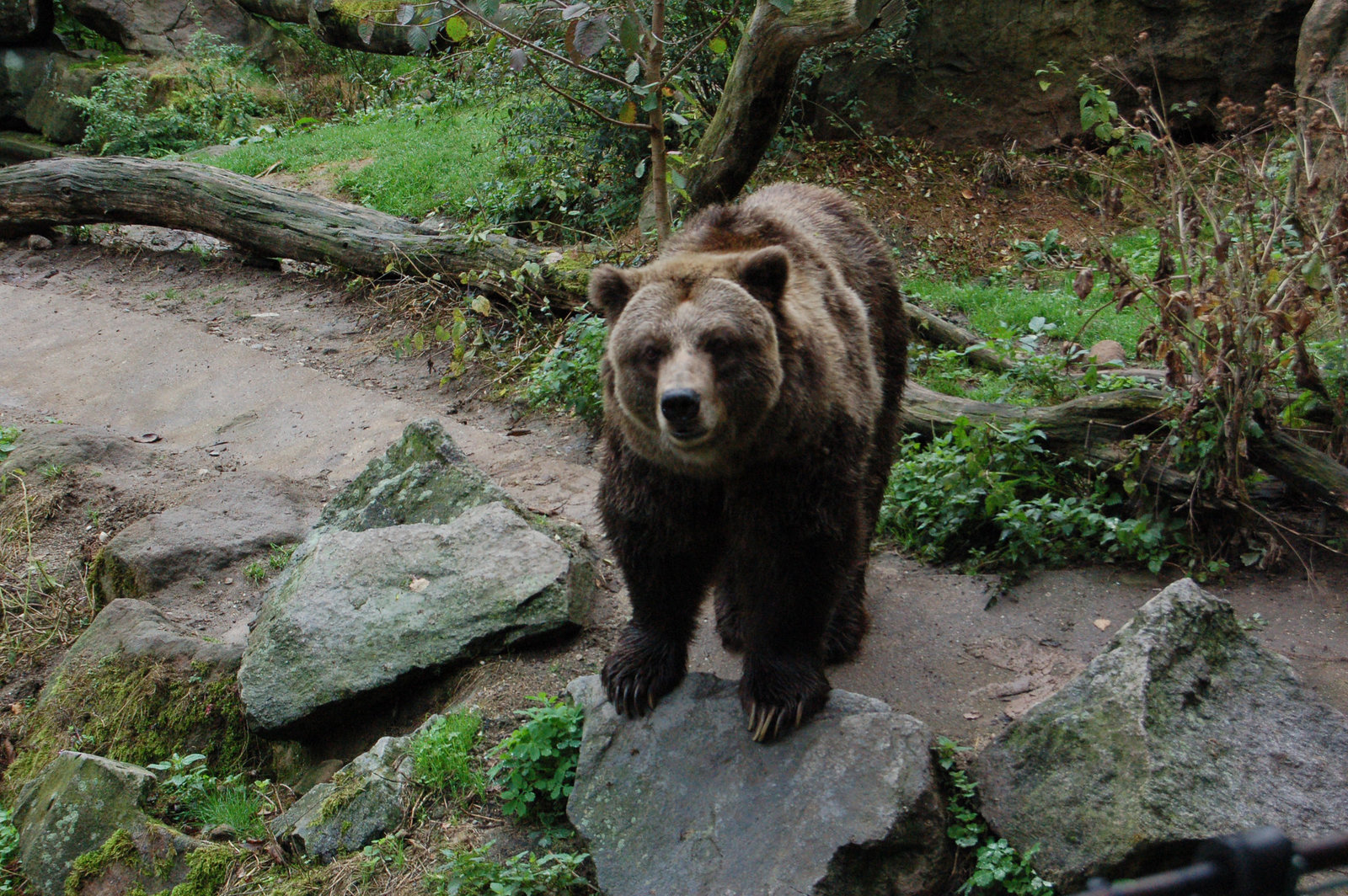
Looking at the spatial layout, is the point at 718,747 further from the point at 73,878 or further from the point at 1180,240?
the point at 1180,240

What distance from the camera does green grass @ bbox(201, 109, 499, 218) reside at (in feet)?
35.9

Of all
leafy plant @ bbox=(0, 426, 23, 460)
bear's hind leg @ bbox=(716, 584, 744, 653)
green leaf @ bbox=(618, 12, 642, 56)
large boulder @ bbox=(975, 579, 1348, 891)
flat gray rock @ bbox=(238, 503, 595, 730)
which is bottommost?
leafy plant @ bbox=(0, 426, 23, 460)

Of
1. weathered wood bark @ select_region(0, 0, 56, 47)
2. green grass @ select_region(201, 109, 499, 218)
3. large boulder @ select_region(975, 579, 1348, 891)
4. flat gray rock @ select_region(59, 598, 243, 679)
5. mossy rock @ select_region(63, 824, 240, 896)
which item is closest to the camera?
large boulder @ select_region(975, 579, 1348, 891)

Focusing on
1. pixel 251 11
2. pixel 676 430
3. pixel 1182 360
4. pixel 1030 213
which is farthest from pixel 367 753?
pixel 251 11

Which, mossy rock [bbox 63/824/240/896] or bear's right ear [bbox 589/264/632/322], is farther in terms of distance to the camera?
mossy rock [bbox 63/824/240/896]

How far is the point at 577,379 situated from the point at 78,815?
3.77m

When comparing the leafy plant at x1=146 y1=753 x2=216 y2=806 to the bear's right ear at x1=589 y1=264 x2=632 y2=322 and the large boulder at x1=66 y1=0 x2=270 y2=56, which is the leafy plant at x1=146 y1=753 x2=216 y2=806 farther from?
the large boulder at x1=66 y1=0 x2=270 y2=56

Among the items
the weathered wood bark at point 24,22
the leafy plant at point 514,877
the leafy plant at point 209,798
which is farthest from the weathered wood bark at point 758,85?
the weathered wood bark at point 24,22

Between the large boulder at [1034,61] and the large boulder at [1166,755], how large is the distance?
802cm

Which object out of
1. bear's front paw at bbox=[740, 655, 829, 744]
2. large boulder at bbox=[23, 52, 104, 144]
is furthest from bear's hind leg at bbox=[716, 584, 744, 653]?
large boulder at bbox=[23, 52, 104, 144]

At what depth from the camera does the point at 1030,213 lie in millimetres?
9523

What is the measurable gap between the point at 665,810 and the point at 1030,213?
311 inches

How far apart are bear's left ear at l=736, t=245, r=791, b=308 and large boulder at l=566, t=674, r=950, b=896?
143 cm

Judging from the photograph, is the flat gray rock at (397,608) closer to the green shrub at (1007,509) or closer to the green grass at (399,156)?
the green shrub at (1007,509)
